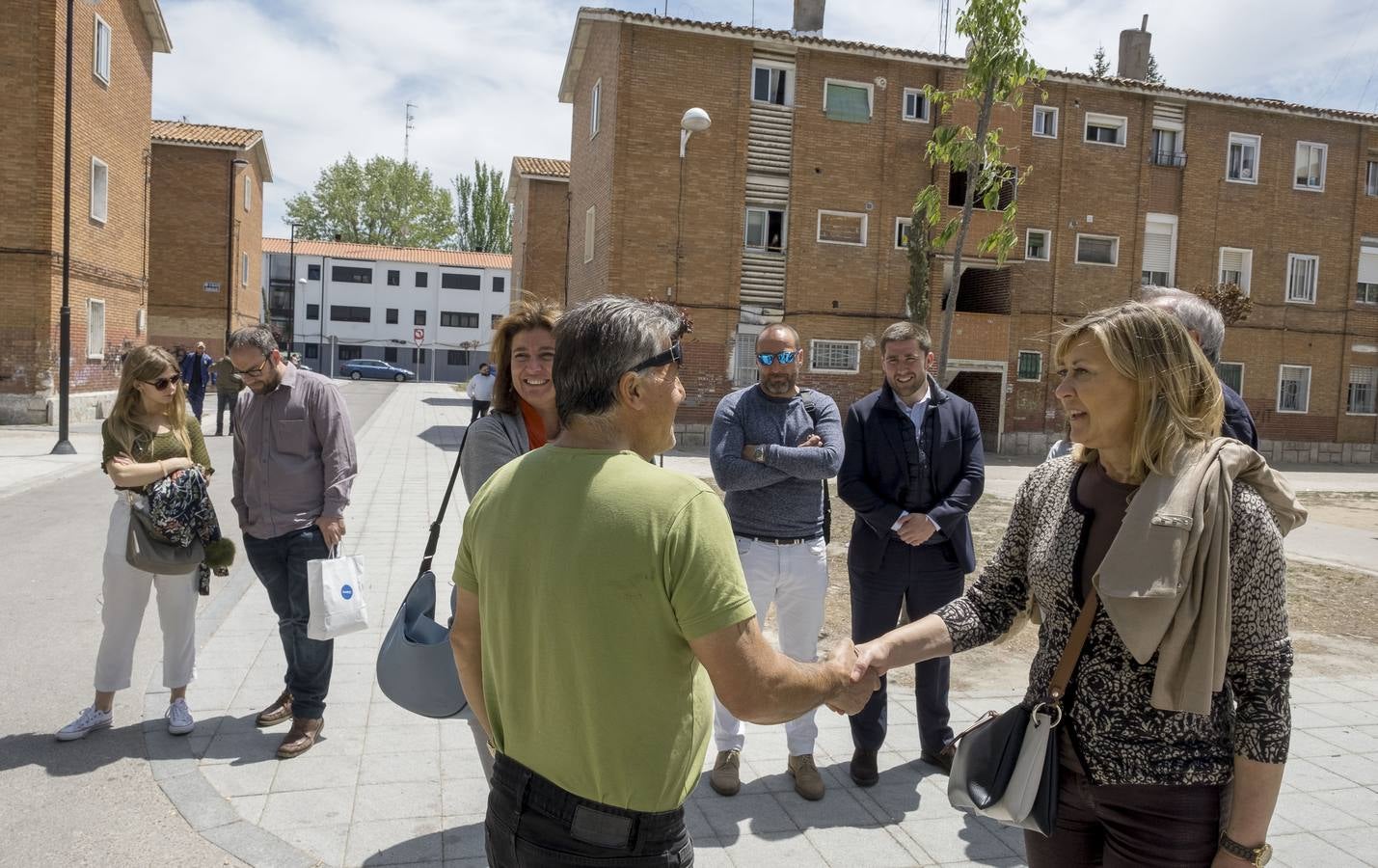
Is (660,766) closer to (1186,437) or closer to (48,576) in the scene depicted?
(1186,437)

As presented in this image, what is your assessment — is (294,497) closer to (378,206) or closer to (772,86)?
(772,86)

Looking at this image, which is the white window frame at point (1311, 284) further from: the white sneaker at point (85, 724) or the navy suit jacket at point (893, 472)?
the white sneaker at point (85, 724)

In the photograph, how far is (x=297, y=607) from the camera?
4777 mm

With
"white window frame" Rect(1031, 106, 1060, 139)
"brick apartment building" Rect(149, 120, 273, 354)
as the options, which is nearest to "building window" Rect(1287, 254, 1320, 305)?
"white window frame" Rect(1031, 106, 1060, 139)

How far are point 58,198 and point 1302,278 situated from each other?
3299cm

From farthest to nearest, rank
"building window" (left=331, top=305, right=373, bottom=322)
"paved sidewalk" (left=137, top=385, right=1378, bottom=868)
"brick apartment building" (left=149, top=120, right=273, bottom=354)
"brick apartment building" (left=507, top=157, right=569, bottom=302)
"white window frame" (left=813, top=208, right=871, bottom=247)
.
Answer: "building window" (left=331, top=305, right=373, bottom=322) → "brick apartment building" (left=507, top=157, right=569, bottom=302) → "brick apartment building" (left=149, top=120, right=273, bottom=354) → "white window frame" (left=813, top=208, right=871, bottom=247) → "paved sidewalk" (left=137, top=385, right=1378, bottom=868)

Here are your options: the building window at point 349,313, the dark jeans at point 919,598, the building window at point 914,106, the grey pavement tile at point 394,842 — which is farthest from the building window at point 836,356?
the building window at point 349,313

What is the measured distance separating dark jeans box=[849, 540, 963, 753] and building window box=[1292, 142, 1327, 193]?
30701 mm

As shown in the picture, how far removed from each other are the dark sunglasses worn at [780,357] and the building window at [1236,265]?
2857 centimetres

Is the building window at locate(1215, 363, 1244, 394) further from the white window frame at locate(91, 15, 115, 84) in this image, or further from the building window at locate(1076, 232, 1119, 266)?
the white window frame at locate(91, 15, 115, 84)

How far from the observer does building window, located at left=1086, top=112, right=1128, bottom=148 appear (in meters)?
27.3

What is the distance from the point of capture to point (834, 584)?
9055mm

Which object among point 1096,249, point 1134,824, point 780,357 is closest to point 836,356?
point 1096,249

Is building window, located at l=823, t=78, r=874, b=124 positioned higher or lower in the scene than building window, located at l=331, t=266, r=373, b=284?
higher
